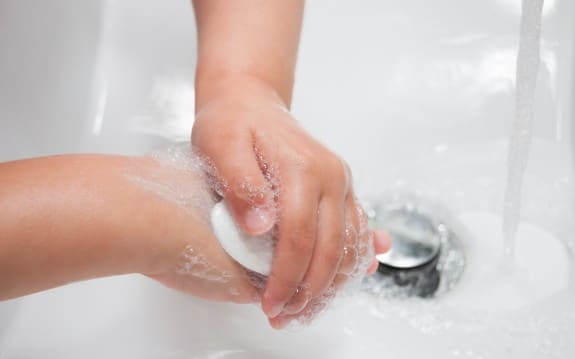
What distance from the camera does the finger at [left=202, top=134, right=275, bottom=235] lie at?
0.41 m

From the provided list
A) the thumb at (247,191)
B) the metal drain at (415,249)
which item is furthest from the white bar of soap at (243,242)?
the metal drain at (415,249)

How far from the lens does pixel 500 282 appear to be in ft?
1.74

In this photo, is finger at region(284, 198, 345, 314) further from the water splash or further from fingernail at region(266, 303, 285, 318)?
the water splash

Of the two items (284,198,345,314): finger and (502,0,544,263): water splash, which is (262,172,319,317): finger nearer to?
(284,198,345,314): finger

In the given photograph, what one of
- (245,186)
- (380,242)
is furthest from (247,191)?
(380,242)

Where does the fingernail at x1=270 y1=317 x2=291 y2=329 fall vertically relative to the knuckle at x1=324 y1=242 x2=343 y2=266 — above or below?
below

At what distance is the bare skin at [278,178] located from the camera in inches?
16.0

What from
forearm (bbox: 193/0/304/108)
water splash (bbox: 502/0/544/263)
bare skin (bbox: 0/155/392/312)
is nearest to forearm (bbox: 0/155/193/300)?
bare skin (bbox: 0/155/392/312)

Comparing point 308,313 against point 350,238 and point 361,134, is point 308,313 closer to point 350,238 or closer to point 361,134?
point 350,238

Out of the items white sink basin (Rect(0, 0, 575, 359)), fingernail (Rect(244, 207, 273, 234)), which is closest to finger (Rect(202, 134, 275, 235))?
fingernail (Rect(244, 207, 273, 234))

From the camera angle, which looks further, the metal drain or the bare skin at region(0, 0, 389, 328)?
the metal drain

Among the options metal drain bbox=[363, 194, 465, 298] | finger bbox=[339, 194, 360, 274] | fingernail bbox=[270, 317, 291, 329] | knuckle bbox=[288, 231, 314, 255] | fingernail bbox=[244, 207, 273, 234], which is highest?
fingernail bbox=[244, 207, 273, 234]

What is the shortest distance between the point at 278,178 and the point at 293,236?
35 millimetres

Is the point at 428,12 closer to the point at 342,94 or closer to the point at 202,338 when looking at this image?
the point at 342,94
